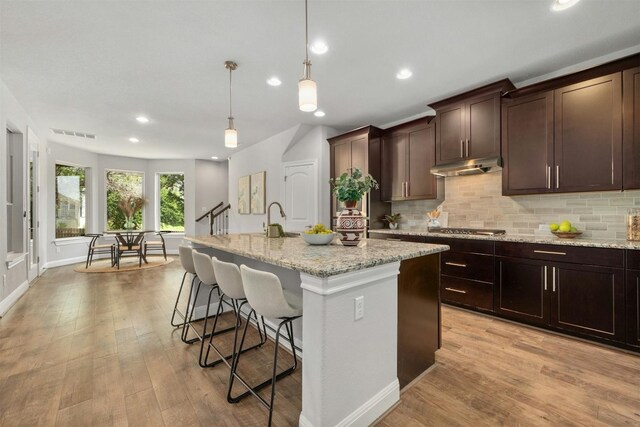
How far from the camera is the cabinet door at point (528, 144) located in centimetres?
295

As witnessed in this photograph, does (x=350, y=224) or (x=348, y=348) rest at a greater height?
(x=350, y=224)

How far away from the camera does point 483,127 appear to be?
11.0ft

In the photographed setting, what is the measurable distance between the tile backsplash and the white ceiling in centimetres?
128

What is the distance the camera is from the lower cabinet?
7.98ft

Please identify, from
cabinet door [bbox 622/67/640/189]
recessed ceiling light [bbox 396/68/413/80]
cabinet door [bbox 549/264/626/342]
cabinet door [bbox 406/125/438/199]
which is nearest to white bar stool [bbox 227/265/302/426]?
cabinet door [bbox 549/264/626/342]

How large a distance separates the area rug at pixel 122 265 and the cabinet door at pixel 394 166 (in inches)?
203

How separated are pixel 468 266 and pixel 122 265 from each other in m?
6.70

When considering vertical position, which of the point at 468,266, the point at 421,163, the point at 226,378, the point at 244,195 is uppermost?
the point at 421,163

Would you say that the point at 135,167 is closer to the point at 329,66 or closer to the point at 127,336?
the point at 127,336

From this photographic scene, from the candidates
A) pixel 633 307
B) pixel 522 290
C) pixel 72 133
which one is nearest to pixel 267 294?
pixel 522 290

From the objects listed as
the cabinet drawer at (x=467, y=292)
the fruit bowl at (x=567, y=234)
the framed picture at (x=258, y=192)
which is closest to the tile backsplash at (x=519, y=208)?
the fruit bowl at (x=567, y=234)

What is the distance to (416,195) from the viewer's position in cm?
420

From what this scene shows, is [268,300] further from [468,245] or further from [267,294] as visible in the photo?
[468,245]

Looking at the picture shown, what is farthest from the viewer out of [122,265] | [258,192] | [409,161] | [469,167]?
[122,265]
